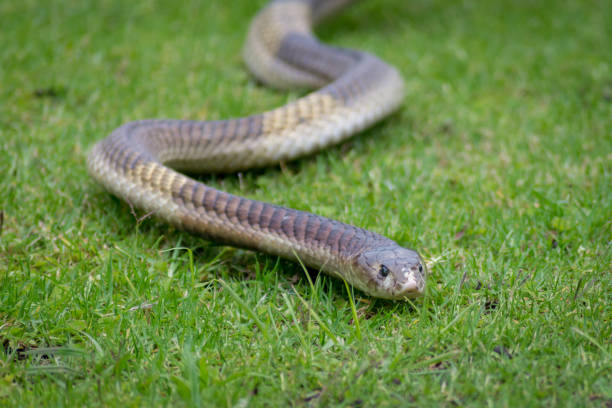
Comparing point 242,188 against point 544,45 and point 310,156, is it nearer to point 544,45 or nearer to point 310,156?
point 310,156

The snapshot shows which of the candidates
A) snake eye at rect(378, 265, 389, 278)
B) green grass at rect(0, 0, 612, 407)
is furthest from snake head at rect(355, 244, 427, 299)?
green grass at rect(0, 0, 612, 407)

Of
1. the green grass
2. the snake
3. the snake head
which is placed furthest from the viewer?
the snake

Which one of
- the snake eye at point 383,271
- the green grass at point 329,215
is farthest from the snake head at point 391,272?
the green grass at point 329,215

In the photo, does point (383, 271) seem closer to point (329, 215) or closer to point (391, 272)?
point (391, 272)

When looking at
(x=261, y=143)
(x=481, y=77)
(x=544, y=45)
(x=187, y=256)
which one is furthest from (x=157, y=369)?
(x=544, y=45)

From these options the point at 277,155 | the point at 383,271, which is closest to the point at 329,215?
the point at 277,155

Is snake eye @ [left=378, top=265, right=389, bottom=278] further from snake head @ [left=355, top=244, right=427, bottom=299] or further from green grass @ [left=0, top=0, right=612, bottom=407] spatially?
green grass @ [left=0, top=0, right=612, bottom=407]

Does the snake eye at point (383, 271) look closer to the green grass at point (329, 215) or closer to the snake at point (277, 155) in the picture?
the snake at point (277, 155)
